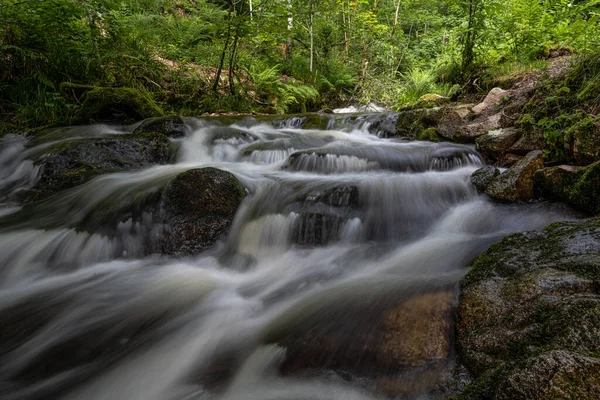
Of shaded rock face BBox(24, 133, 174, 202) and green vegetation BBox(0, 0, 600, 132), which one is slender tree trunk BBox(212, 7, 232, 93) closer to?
Answer: green vegetation BBox(0, 0, 600, 132)

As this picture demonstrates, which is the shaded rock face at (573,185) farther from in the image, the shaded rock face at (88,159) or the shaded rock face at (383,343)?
the shaded rock face at (88,159)

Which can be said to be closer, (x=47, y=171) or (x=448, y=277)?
(x=448, y=277)

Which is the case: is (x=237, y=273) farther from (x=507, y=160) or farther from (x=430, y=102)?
(x=430, y=102)

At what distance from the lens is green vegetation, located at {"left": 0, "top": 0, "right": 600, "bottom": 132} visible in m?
5.96

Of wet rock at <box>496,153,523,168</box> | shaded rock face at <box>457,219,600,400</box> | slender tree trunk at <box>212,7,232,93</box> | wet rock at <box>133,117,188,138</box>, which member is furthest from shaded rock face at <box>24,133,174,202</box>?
Answer: wet rock at <box>496,153,523,168</box>

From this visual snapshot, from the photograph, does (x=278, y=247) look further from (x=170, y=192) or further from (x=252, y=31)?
(x=252, y=31)

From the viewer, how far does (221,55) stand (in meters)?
8.00

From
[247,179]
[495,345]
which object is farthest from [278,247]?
[495,345]

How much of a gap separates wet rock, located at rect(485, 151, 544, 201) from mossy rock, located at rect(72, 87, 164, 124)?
6314 mm

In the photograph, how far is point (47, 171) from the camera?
448 cm

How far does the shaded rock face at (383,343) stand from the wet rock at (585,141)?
2405 millimetres

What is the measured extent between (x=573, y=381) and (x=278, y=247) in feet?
8.30

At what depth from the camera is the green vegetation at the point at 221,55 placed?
5.96 meters

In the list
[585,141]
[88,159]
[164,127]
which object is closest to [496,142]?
[585,141]
